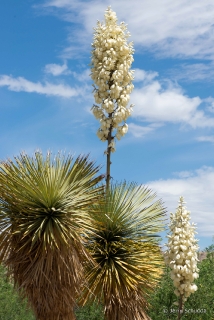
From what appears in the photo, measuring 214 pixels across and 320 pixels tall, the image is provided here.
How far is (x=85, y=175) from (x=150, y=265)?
2.11 metres

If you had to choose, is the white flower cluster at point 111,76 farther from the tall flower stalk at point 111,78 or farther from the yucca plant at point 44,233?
the yucca plant at point 44,233

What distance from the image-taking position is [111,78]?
9688 millimetres

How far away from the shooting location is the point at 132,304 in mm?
9461

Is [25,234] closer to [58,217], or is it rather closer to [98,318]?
[58,217]

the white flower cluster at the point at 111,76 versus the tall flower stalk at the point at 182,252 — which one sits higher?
the white flower cluster at the point at 111,76

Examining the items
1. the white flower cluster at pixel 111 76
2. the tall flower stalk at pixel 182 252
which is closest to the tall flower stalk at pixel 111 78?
the white flower cluster at pixel 111 76

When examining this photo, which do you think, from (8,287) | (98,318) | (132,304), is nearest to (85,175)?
(132,304)

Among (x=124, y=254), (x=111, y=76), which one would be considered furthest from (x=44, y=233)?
(x=111, y=76)

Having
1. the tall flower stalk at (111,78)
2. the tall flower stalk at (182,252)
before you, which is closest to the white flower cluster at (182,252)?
the tall flower stalk at (182,252)

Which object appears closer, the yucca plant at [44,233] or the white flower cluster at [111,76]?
the yucca plant at [44,233]

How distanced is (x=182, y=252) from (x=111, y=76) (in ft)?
11.1

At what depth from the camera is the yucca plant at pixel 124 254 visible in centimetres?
933

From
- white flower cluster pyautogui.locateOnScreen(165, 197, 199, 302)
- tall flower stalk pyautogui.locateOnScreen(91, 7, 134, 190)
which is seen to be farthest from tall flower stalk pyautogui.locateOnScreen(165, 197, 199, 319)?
tall flower stalk pyautogui.locateOnScreen(91, 7, 134, 190)

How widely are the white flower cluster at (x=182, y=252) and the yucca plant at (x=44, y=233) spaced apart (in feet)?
4.54
